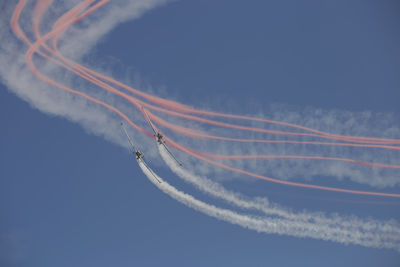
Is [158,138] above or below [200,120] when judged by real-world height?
below

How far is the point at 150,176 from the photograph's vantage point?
191 feet

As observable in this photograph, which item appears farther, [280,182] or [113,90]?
[280,182]

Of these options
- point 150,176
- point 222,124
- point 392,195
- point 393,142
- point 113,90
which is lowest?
point 150,176

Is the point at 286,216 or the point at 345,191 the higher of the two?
the point at 345,191

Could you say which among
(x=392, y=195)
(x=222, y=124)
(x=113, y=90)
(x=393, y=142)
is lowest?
(x=113, y=90)

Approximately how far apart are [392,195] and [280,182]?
1352 centimetres

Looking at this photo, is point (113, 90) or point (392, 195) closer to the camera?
point (113, 90)

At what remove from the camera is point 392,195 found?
58.5 meters

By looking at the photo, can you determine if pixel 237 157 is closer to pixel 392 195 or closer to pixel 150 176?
pixel 150 176

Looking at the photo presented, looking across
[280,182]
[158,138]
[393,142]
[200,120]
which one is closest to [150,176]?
[158,138]

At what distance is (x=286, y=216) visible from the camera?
58.3 meters

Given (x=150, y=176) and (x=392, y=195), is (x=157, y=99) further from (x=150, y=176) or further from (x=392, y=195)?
(x=392, y=195)

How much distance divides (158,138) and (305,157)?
17.3 metres

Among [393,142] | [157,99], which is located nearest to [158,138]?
[157,99]
